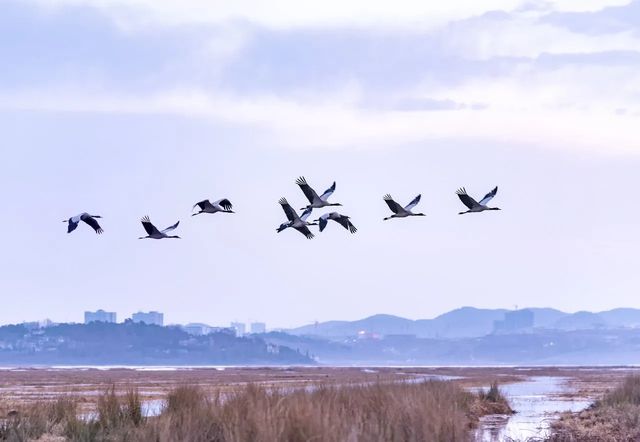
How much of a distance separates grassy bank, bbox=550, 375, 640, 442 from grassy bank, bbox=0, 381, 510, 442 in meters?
3.71

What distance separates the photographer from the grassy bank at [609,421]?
27.2 m

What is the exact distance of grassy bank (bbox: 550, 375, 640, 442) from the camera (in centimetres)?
2722

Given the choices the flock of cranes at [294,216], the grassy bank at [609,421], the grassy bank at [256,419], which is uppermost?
the flock of cranes at [294,216]

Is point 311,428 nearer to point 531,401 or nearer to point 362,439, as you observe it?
point 362,439

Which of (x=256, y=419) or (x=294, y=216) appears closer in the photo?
(x=256, y=419)

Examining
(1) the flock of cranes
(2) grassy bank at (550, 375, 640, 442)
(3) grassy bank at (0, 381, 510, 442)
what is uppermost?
(1) the flock of cranes

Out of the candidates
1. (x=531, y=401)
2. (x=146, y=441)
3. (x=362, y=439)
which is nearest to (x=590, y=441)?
(x=362, y=439)

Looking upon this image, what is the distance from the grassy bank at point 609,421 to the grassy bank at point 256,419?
146 inches

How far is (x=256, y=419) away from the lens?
17.6m

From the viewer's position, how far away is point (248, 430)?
17625mm

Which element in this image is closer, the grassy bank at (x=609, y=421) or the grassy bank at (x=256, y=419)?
the grassy bank at (x=256, y=419)

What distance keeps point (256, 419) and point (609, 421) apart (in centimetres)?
1660

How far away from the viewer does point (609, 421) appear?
31562mm

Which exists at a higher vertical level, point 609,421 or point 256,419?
point 256,419
